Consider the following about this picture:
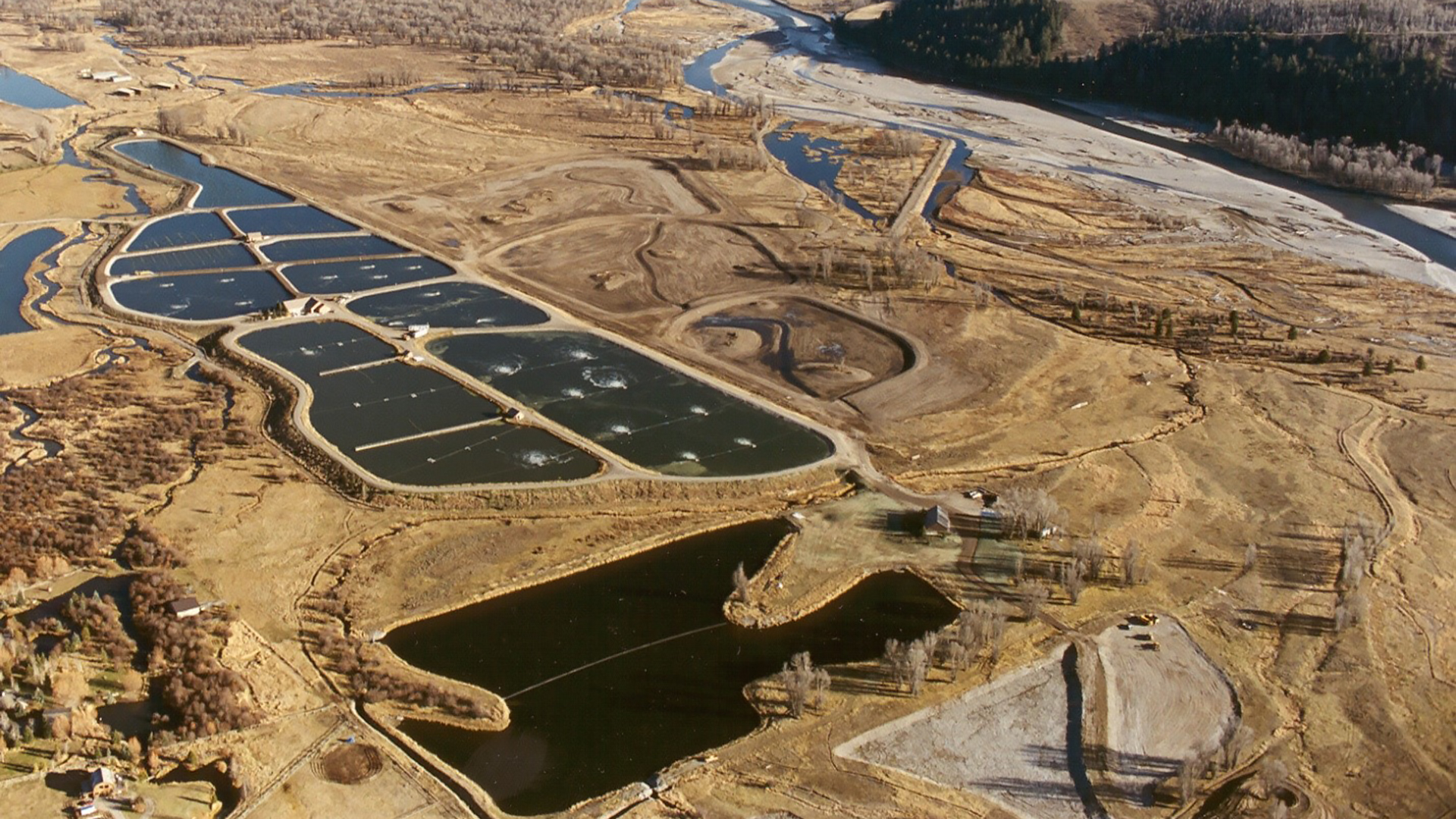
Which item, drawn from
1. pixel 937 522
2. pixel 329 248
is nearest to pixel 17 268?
pixel 329 248

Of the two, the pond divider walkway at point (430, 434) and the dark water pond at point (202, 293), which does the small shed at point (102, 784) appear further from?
the dark water pond at point (202, 293)

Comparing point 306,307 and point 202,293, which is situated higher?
point 306,307

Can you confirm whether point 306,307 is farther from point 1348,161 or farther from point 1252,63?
point 1252,63

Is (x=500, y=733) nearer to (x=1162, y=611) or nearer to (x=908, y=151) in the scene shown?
(x=1162, y=611)

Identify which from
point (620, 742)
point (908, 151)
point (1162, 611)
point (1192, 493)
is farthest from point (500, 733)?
point (908, 151)

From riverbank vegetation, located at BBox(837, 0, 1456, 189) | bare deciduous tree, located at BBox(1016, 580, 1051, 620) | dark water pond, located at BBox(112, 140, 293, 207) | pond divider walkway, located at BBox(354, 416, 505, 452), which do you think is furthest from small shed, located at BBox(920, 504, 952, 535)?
riverbank vegetation, located at BBox(837, 0, 1456, 189)
